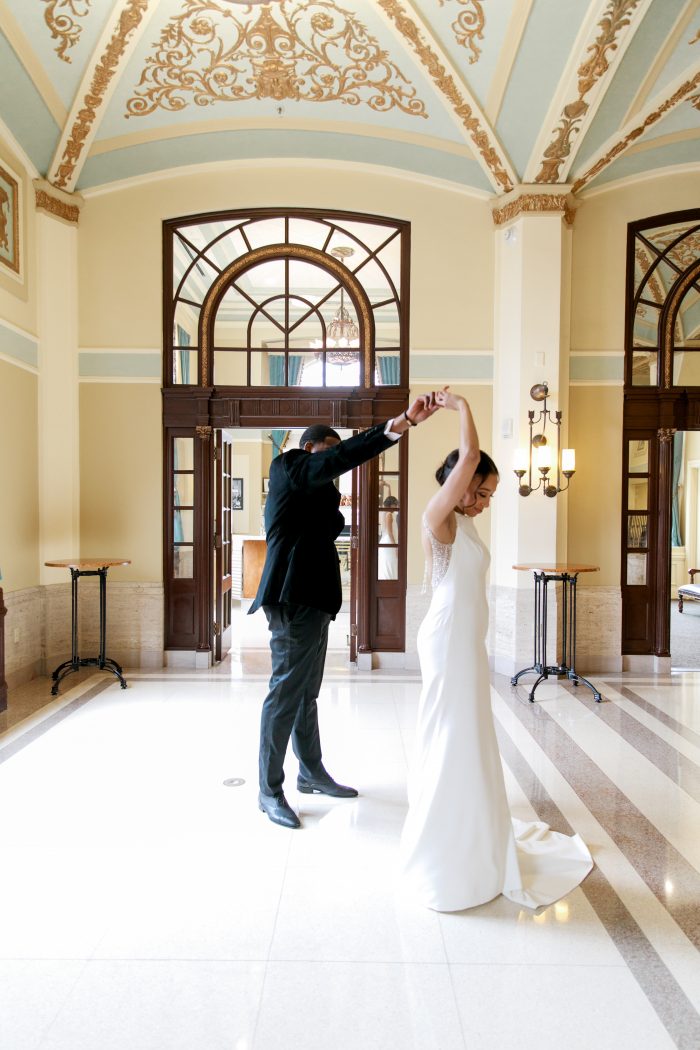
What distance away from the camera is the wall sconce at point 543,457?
5621 millimetres

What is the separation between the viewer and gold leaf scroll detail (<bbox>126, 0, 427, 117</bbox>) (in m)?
4.76

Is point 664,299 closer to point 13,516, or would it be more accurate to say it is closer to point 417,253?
point 417,253

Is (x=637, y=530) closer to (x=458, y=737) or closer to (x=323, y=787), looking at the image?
(x=323, y=787)

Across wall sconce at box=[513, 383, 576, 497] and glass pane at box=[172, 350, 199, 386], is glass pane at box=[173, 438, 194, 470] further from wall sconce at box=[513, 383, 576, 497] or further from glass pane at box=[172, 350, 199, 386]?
wall sconce at box=[513, 383, 576, 497]

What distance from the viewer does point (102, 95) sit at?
17.1 feet

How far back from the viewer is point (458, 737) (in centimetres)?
231

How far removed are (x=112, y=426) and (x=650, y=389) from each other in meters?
4.94

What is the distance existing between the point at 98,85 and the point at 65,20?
1.81ft

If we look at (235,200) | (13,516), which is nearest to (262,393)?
(235,200)

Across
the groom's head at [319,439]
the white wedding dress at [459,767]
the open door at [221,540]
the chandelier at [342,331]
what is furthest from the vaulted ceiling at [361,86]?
the white wedding dress at [459,767]

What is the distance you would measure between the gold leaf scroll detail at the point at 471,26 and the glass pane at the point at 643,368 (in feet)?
9.48

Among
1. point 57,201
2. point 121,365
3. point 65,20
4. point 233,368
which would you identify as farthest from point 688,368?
A: point 65,20

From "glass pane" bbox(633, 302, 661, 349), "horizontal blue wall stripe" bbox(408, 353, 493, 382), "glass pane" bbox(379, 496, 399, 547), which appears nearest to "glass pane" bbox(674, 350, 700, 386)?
"glass pane" bbox(633, 302, 661, 349)

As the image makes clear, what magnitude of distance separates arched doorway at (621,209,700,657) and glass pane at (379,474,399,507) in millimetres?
2087
